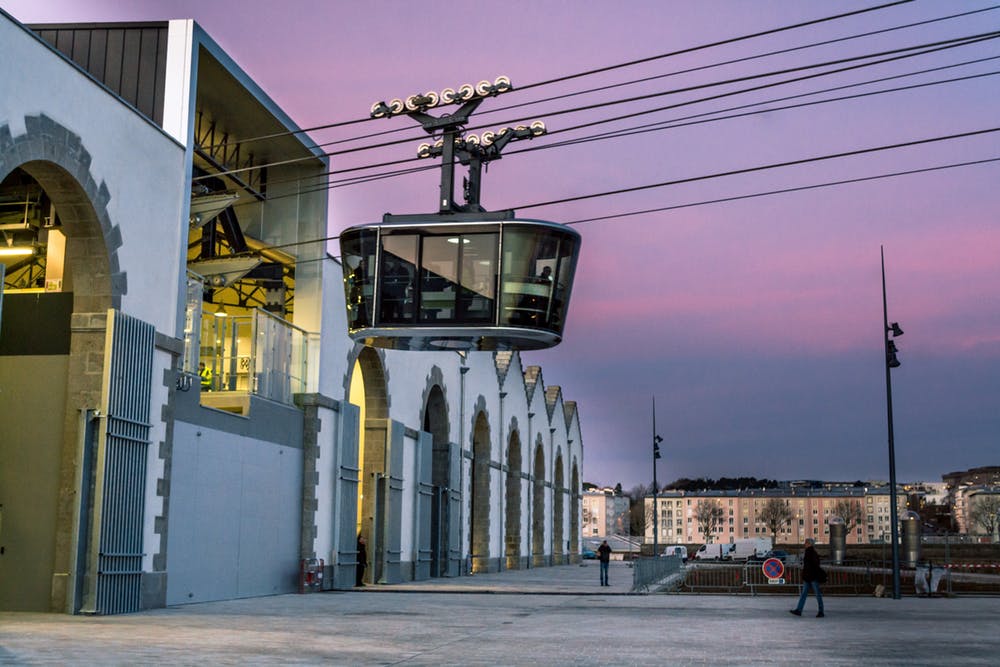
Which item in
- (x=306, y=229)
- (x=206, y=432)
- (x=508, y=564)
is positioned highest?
(x=306, y=229)

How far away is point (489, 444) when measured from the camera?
49.3 metres

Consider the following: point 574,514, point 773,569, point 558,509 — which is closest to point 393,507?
point 773,569

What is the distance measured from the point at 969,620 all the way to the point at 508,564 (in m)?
34.3

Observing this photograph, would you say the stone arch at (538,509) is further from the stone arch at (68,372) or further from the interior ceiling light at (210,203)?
the stone arch at (68,372)

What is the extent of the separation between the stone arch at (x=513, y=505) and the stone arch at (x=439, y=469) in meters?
12.5

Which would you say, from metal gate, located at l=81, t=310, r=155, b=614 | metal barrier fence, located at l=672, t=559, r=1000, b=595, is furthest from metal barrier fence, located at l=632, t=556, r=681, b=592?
metal gate, located at l=81, t=310, r=155, b=614

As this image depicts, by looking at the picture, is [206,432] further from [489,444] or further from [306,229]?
[489,444]

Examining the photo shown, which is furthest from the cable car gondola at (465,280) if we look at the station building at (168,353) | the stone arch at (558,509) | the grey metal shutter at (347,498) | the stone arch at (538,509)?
the stone arch at (558,509)

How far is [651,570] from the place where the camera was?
36750 millimetres

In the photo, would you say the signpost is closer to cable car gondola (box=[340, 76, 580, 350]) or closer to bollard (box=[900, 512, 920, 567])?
cable car gondola (box=[340, 76, 580, 350])

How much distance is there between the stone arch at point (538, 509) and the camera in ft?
200

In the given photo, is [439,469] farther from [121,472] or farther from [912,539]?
[912,539]

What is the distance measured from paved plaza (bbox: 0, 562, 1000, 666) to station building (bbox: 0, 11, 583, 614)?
148 cm

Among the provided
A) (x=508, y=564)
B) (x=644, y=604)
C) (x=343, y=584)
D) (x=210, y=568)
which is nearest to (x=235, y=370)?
(x=210, y=568)
